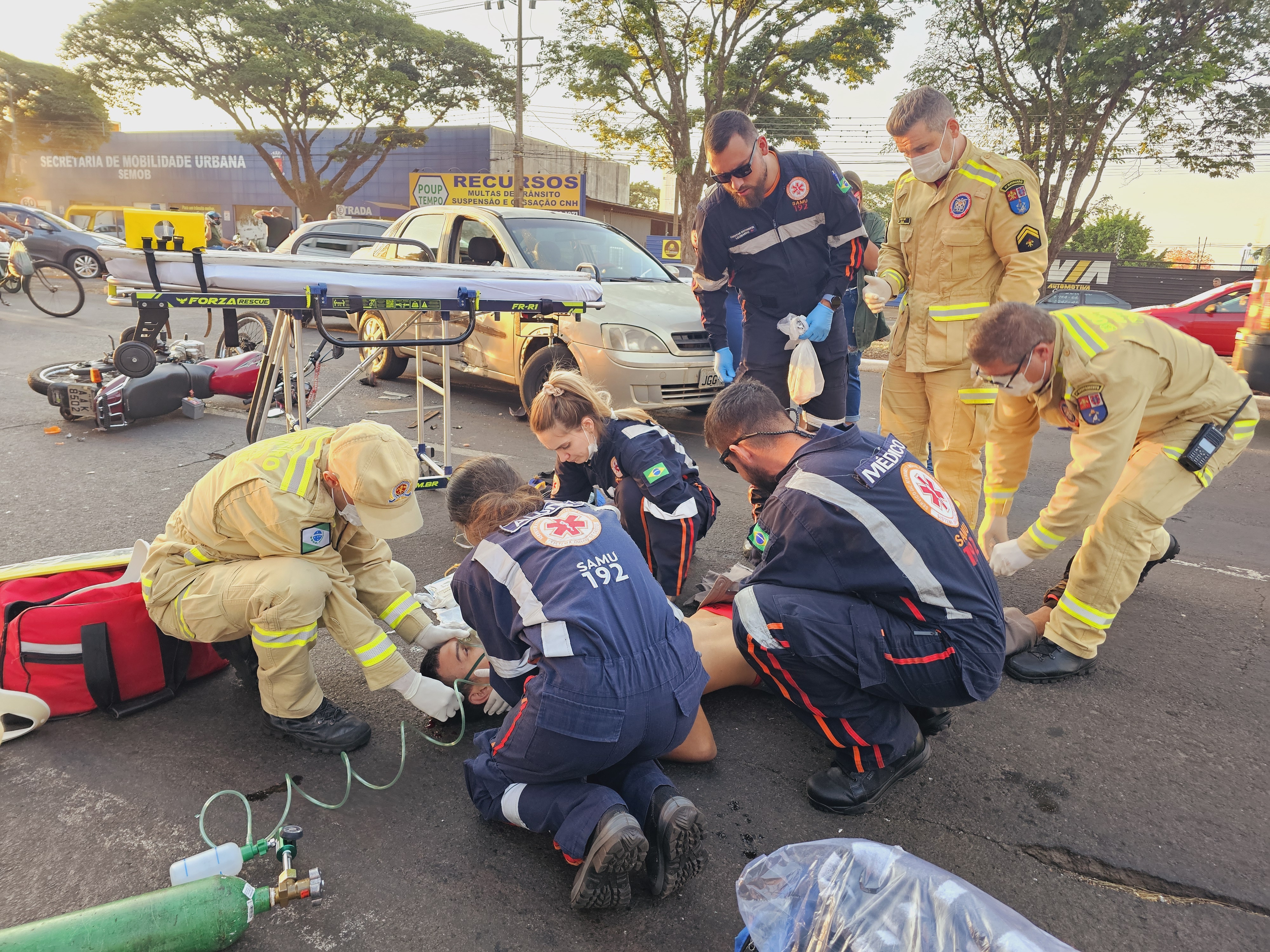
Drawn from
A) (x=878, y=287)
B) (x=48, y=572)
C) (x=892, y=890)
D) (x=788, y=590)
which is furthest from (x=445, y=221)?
(x=892, y=890)

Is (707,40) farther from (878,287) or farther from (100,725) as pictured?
(100,725)

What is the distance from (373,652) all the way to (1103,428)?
2458mm

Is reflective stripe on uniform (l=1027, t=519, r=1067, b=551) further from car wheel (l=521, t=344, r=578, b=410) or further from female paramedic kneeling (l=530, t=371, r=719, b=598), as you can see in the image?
car wheel (l=521, t=344, r=578, b=410)

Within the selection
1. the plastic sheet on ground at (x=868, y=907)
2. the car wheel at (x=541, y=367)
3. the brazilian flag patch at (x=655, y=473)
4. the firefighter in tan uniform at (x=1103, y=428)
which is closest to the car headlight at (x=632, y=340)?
the car wheel at (x=541, y=367)

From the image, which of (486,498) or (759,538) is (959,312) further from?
(486,498)

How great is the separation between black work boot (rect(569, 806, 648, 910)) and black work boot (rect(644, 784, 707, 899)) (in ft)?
0.19

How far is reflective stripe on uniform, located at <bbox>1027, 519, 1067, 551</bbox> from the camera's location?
8.88 feet

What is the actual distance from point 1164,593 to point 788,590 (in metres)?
2.52

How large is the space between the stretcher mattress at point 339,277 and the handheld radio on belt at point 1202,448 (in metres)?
2.96

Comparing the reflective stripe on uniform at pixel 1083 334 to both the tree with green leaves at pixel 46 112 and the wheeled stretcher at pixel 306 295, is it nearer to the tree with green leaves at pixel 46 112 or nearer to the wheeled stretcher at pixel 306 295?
the wheeled stretcher at pixel 306 295

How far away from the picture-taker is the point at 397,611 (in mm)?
2623

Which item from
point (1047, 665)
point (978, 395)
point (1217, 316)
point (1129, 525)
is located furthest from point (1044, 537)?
point (1217, 316)

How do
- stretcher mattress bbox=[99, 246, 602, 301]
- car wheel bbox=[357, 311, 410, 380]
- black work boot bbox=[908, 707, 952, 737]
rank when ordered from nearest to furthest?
1. black work boot bbox=[908, 707, 952, 737]
2. stretcher mattress bbox=[99, 246, 602, 301]
3. car wheel bbox=[357, 311, 410, 380]

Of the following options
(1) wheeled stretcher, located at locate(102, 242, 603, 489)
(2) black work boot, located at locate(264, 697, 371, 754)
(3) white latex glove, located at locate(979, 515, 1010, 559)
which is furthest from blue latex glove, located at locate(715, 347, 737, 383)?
(2) black work boot, located at locate(264, 697, 371, 754)
